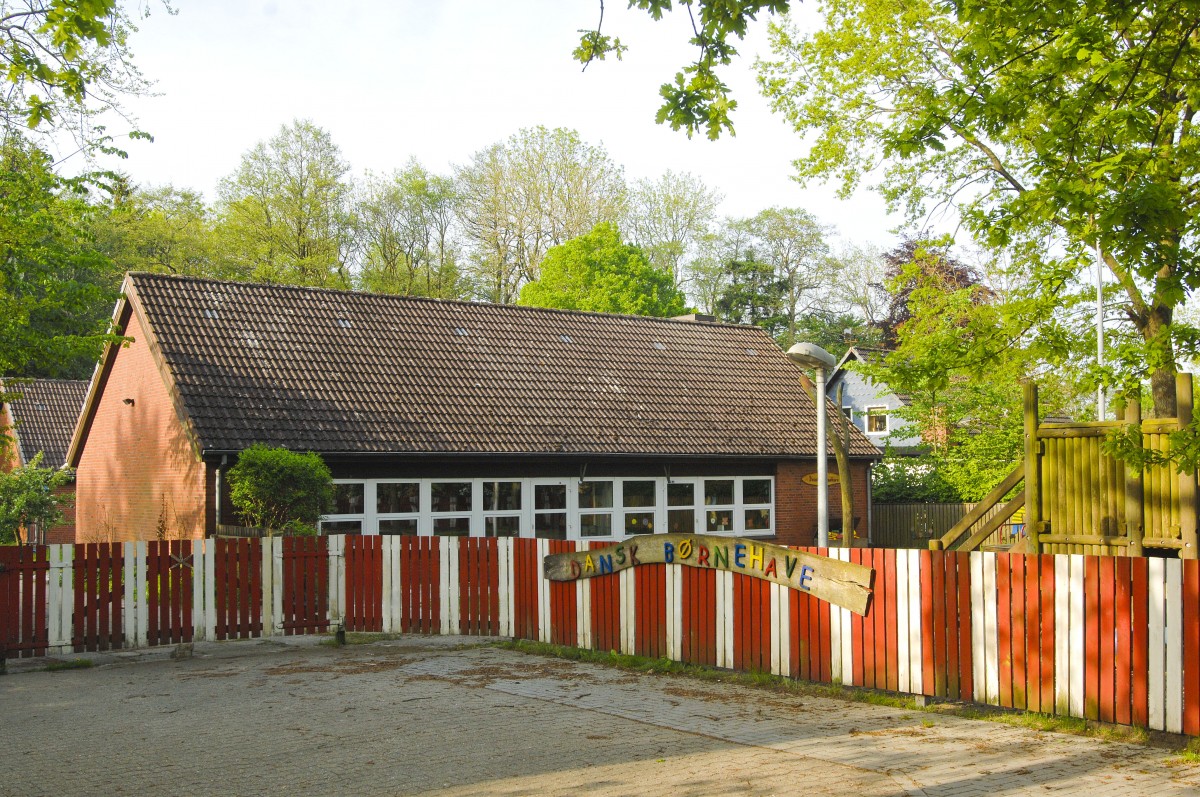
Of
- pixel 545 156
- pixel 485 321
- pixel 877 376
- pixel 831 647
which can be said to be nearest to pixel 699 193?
pixel 545 156

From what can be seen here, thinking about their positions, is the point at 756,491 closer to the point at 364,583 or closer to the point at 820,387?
the point at 820,387

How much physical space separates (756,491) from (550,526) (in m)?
6.05

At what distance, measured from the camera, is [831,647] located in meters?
11.1

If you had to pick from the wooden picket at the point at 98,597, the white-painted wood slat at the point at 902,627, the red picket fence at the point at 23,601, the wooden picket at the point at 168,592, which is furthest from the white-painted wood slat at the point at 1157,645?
the red picket fence at the point at 23,601

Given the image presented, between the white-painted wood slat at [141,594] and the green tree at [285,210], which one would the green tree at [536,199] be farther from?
the white-painted wood slat at [141,594]

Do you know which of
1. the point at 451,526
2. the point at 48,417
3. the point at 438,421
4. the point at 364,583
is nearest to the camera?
the point at 364,583

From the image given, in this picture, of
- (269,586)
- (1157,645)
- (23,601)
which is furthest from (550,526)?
(1157,645)

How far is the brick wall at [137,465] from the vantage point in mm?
21797

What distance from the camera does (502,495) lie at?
960 inches

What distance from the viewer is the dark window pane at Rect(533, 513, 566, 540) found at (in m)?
24.9

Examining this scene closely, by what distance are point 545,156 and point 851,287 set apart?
2531cm

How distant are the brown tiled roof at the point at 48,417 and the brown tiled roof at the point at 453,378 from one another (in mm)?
17202

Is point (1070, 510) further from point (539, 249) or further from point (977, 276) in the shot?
point (539, 249)

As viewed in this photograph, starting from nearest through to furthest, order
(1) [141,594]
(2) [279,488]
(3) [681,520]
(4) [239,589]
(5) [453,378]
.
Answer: (1) [141,594]
(4) [239,589]
(2) [279,488]
(5) [453,378]
(3) [681,520]
